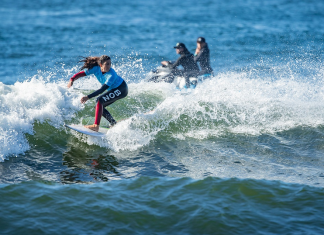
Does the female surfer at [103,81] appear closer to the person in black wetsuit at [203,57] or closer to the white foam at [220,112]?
the white foam at [220,112]

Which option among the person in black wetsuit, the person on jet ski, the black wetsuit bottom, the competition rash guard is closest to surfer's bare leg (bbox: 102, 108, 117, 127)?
the black wetsuit bottom

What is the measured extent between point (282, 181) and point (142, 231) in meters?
2.88

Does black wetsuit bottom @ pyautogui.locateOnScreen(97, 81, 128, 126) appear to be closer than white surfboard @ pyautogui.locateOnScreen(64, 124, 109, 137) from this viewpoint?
No

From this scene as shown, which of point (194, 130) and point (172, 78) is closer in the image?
point (194, 130)

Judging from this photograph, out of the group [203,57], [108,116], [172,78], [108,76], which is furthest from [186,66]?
[108,76]

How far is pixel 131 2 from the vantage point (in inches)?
1341

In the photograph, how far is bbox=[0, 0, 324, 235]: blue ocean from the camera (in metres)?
5.85

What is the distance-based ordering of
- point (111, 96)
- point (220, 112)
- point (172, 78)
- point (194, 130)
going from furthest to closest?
point (172, 78) → point (220, 112) → point (194, 130) → point (111, 96)

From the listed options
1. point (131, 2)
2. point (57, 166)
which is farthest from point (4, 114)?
point (131, 2)

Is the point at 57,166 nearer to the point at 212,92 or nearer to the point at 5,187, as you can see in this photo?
the point at 5,187

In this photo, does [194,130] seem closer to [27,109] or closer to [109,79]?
[109,79]

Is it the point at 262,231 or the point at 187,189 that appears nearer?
the point at 262,231

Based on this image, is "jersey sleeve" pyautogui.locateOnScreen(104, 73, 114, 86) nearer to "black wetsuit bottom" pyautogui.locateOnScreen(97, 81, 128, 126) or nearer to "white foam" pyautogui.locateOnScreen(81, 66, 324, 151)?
"black wetsuit bottom" pyautogui.locateOnScreen(97, 81, 128, 126)

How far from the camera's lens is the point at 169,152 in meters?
8.36
